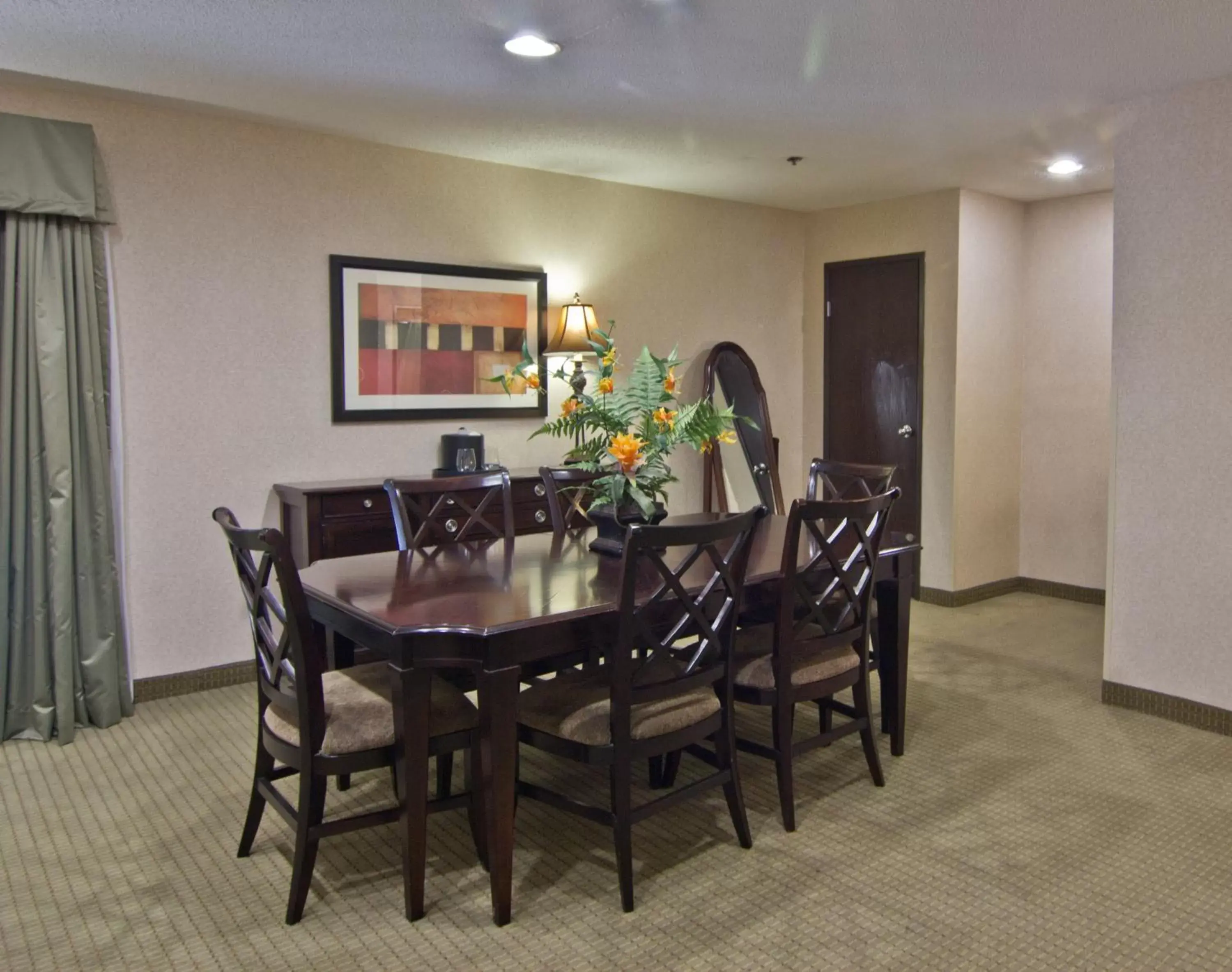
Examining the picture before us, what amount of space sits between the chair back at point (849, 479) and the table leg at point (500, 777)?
1966 mm

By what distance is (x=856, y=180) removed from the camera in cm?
532

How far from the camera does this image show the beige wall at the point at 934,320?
5527 millimetres

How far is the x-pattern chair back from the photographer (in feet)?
8.98

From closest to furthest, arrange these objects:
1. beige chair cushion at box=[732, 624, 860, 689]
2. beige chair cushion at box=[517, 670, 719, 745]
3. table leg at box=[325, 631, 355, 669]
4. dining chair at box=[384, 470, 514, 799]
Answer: beige chair cushion at box=[517, 670, 719, 745] < beige chair cushion at box=[732, 624, 860, 689] < table leg at box=[325, 631, 355, 669] < dining chair at box=[384, 470, 514, 799]

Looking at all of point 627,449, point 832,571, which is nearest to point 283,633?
point 627,449

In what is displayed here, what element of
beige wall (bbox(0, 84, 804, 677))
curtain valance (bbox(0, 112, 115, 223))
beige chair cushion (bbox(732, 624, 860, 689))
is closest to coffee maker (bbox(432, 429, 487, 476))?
beige wall (bbox(0, 84, 804, 677))

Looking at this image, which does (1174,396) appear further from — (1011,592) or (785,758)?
(1011,592)

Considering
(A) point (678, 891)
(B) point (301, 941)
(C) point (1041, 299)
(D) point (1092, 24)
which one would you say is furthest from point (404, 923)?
(C) point (1041, 299)

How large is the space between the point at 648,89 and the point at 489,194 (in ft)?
4.60

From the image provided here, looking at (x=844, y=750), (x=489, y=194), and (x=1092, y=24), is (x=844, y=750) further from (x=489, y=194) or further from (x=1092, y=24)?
(x=489, y=194)

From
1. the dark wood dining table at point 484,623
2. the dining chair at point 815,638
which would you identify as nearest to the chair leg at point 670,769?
the dining chair at point 815,638

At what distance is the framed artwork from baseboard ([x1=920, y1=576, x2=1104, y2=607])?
98.0 inches

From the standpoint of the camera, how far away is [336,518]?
408 centimetres

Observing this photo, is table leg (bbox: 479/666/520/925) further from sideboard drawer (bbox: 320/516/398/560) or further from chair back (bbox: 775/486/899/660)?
sideboard drawer (bbox: 320/516/398/560)
